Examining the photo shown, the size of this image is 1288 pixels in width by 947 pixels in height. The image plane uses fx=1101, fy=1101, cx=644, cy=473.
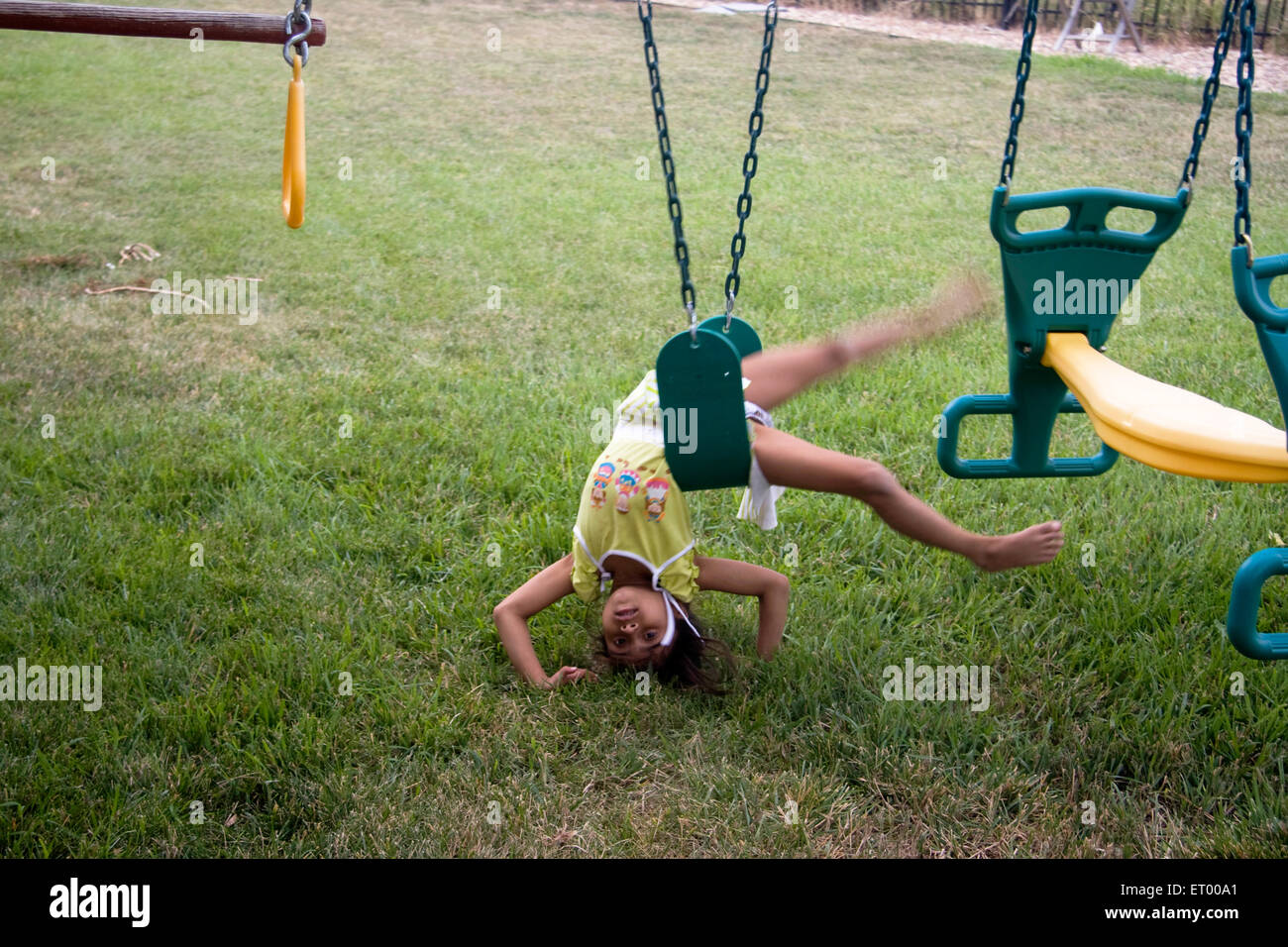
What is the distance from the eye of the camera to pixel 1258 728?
3107 millimetres

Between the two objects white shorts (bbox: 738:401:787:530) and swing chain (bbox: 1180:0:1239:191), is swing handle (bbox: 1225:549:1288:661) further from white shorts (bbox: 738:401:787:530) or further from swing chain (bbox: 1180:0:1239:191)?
white shorts (bbox: 738:401:787:530)

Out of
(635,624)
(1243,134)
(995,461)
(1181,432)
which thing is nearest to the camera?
(1181,432)

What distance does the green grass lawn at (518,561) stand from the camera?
2.89 m

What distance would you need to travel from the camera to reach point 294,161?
2859mm

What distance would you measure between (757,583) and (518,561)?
101cm

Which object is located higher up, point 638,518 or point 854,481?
point 854,481

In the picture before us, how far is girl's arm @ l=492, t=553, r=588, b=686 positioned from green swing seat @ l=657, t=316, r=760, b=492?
77 centimetres

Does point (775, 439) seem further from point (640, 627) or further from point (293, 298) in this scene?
point (293, 298)

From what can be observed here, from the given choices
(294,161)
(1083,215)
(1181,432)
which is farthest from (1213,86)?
(294,161)

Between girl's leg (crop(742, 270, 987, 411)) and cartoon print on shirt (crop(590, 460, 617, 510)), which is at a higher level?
girl's leg (crop(742, 270, 987, 411))

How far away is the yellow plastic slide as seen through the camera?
2.26 metres

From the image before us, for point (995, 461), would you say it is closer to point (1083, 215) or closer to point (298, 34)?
point (1083, 215)

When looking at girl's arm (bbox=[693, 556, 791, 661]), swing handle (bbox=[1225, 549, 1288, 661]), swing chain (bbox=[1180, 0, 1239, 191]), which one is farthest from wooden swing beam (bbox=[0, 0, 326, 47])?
swing handle (bbox=[1225, 549, 1288, 661])

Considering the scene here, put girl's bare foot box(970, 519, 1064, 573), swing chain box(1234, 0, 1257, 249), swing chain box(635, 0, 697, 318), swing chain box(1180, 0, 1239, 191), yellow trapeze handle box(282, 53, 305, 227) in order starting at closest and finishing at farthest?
swing chain box(1234, 0, 1257, 249) → swing chain box(635, 0, 697, 318) → swing chain box(1180, 0, 1239, 191) → yellow trapeze handle box(282, 53, 305, 227) → girl's bare foot box(970, 519, 1064, 573)
